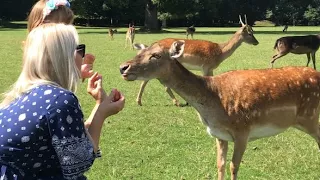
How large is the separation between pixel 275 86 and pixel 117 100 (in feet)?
9.74

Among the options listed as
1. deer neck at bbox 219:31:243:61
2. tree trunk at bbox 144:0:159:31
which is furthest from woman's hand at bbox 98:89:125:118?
tree trunk at bbox 144:0:159:31

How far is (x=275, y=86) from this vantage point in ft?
17.2

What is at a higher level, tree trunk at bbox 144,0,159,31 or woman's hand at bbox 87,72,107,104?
woman's hand at bbox 87,72,107,104

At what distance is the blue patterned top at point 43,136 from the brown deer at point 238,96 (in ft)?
9.27

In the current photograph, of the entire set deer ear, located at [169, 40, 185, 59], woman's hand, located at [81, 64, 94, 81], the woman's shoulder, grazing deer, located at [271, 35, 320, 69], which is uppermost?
Answer: the woman's shoulder

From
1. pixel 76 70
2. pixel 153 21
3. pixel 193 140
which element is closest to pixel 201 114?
pixel 193 140

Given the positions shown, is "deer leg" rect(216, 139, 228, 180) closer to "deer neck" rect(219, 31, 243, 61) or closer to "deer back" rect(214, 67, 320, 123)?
"deer back" rect(214, 67, 320, 123)

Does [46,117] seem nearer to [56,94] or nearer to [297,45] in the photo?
[56,94]

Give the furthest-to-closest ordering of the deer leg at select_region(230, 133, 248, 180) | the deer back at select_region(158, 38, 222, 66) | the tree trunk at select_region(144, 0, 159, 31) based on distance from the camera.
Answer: the tree trunk at select_region(144, 0, 159, 31) < the deer back at select_region(158, 38, 222, 66) < the deer leg at select_region(230, 133, 248, 180)

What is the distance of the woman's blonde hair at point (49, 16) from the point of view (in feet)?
8.33

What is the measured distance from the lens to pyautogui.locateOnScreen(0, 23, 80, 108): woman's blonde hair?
2143mm

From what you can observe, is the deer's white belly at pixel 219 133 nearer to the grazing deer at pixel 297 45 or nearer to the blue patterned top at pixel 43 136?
the blue patterned top at pixel 43 136

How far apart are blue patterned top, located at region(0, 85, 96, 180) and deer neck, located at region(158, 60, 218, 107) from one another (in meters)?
2.84

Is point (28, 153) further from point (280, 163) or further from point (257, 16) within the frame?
point (257, 16)
